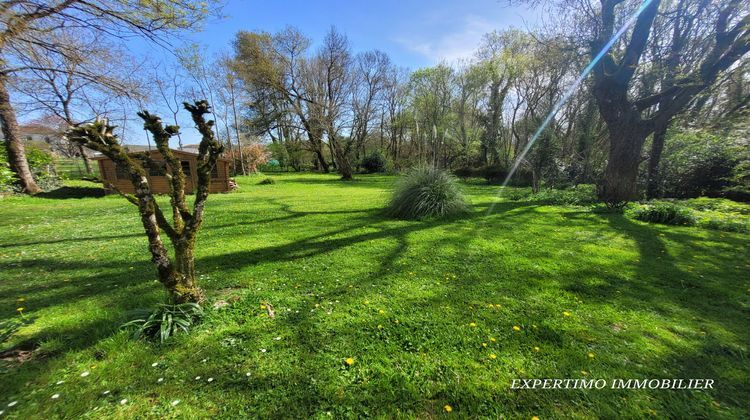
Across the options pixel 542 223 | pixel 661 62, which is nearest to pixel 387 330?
pixel 542 223

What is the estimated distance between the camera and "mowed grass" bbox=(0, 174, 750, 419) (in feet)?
5.28

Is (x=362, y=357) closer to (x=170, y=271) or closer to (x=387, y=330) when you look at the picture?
(x=387, y=330)

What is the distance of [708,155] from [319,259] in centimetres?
1301

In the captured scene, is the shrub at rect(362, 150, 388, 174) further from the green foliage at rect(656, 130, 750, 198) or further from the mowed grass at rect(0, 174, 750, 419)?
the mowed grass at rect(0, 174, 750, 419)

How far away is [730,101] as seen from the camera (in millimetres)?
8414

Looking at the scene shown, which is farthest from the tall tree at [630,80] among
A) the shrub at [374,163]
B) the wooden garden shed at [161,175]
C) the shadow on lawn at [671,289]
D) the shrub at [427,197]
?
the shrub at [374,163]

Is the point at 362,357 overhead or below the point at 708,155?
below

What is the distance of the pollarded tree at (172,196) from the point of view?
6.41 feet

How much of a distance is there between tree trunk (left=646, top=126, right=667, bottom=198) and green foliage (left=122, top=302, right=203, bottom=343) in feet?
43.8

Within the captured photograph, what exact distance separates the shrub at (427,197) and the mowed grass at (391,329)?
1.95 meters

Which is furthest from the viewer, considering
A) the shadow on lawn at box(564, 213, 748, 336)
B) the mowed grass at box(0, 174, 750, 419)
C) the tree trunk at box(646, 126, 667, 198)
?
the tree trunk at box(646, 126, 667, 198)

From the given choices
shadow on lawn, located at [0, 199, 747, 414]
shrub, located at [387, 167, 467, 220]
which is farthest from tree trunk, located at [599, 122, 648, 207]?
shrub, located at [387, 167, 467, 220]

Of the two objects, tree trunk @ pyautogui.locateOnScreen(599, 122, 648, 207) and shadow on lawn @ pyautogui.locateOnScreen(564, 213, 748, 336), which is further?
tree trunk @ pyautogui.locateOnScreen(599, 122, 648, 207)

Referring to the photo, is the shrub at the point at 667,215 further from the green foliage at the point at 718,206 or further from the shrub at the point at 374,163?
the shrub at the point at 374,163
